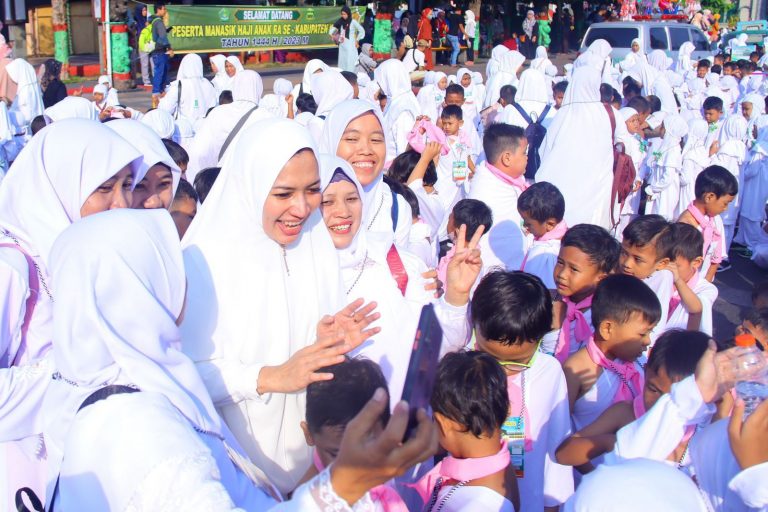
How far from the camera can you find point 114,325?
184 centimetres

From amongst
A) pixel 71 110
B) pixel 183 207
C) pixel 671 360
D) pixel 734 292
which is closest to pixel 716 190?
pixel 734 292

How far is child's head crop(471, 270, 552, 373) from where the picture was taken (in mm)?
2689

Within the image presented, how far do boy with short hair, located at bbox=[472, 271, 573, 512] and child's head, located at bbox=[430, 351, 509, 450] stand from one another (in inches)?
13.9

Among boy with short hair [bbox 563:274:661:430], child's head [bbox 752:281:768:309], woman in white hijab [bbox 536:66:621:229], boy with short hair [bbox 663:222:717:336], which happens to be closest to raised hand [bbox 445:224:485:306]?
boy with short hair [bbox 563:274:661:430]

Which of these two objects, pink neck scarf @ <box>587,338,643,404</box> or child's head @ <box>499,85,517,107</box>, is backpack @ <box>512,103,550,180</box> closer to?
child's head @ <box>499,85,517,107</box>

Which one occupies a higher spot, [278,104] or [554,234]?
[278,104]

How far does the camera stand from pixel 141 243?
1.94 metres

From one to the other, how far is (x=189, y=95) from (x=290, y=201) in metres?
8.14

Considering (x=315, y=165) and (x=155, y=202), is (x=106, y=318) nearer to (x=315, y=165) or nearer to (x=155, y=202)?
(x=315, y=165)

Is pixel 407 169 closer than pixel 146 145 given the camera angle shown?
No

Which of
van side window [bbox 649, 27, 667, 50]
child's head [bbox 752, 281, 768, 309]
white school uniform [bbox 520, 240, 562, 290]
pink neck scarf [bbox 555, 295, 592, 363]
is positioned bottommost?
child's head [bbox 752, 281, 768, 309]

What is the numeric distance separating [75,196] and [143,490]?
1.60m

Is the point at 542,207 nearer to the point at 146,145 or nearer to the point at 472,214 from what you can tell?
the point at 472,214

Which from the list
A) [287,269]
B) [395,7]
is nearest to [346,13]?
[395,7]
